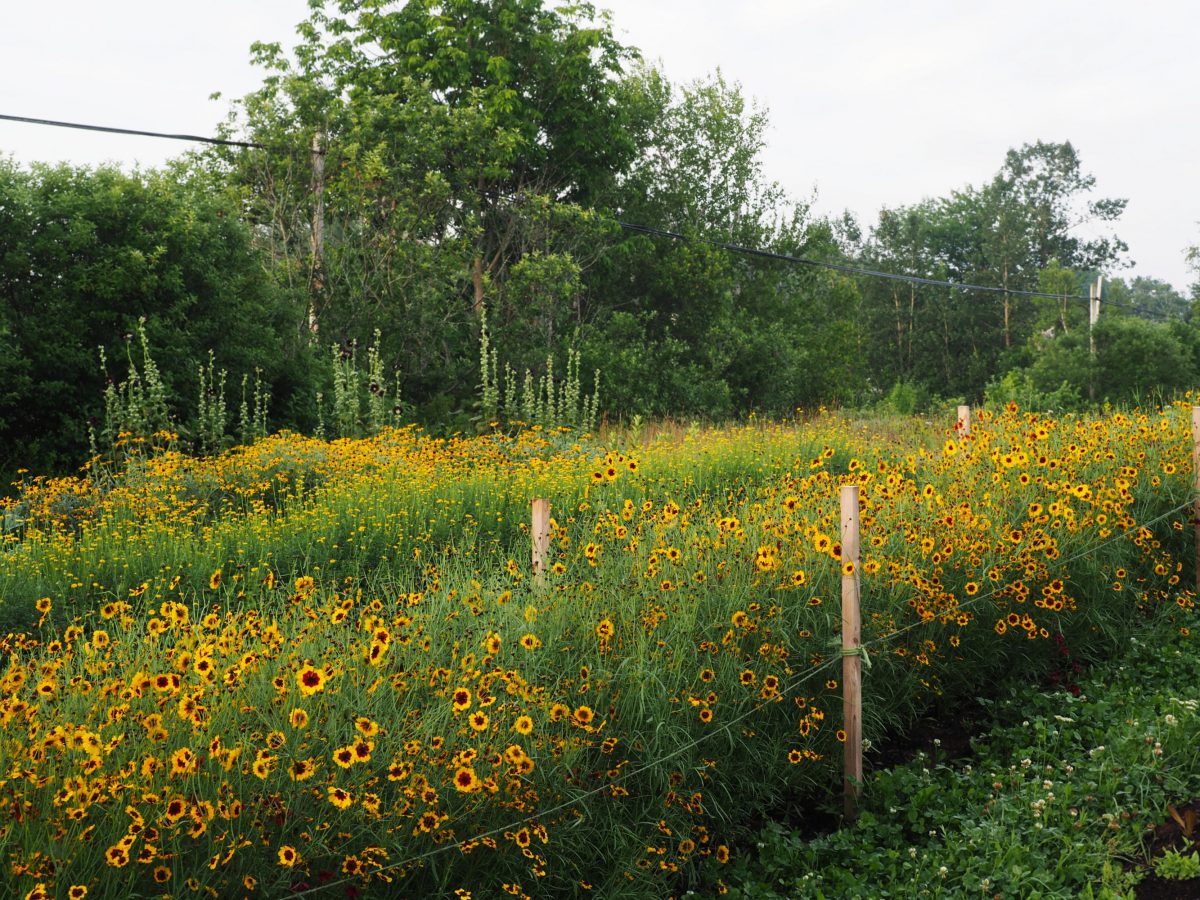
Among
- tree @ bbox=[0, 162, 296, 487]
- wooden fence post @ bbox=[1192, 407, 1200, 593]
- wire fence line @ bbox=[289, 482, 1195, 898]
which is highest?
tree @ bbox=[0, 162, 296, 487]

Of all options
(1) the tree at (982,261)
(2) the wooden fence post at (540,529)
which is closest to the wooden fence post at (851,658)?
(2) the wooden fence post at (540,529)

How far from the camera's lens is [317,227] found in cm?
1432

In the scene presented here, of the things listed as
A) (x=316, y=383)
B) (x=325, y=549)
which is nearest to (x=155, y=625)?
(x=325, y=549)

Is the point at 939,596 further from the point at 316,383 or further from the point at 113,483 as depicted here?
the point at 316,383

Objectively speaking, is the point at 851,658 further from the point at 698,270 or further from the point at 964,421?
the point at 698,270

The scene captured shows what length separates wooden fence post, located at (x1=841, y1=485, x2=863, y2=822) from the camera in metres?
4.28

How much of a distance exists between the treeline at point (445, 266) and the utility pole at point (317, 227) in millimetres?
49

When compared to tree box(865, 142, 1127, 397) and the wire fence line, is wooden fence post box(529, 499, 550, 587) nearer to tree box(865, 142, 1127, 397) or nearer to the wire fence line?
the wire fence line

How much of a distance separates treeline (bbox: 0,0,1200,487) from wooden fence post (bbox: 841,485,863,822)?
24.8 feet

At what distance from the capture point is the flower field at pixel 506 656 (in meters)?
2.70

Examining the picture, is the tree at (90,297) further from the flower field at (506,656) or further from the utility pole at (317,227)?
the flower field at (506,656)

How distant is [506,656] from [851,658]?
1430mm

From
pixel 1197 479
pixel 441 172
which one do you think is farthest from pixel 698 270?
pixel 1197 479

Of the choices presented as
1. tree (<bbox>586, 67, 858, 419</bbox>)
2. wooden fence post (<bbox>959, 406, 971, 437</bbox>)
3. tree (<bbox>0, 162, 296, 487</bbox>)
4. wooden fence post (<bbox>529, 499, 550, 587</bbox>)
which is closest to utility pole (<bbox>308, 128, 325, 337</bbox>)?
tree (<bbox>0, 162, 296, 487</bbox>)
